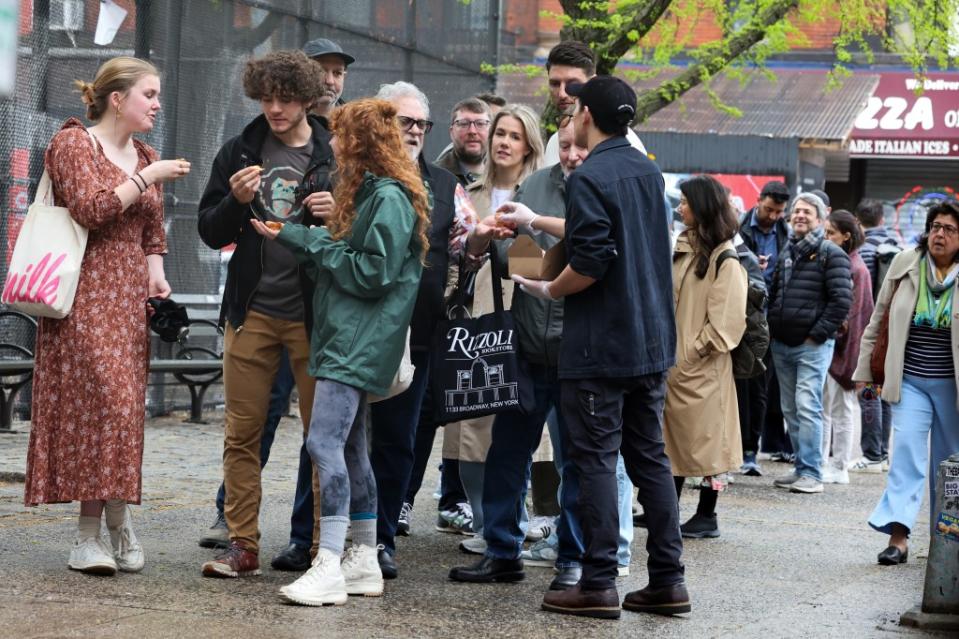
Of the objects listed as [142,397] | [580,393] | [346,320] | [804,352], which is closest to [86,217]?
[142,397]

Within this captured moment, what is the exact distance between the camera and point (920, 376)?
7.45 m

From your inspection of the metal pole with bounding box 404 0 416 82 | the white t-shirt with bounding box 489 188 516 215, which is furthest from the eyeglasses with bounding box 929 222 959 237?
the metal pole with bounding box 404 0 416 82

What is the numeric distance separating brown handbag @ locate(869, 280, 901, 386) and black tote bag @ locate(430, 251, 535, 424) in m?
2.34

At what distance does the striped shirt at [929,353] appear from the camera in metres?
7.40

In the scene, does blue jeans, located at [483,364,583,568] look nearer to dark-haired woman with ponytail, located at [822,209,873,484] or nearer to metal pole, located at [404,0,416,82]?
dark-haired woman with ponytail, located at [822,209,873,484]

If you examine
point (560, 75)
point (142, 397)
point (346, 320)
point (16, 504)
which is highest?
point (560, 75)

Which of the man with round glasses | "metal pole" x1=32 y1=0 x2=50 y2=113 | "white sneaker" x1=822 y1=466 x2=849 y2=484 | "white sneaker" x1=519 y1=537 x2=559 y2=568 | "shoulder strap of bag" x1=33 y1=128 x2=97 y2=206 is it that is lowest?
"white sneaker" x1=822 y1=466 x2=849 y2=484

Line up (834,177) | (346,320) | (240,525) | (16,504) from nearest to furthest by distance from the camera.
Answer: (346,320)
(240,525)
(16,504)
(834,177)

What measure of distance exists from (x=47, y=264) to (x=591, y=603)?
2484 mm

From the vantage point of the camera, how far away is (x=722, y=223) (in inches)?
318

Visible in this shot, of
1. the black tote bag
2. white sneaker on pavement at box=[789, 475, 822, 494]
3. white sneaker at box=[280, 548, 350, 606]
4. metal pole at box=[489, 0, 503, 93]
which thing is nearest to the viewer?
white sneaker at box=[280, 548, 350, 606]

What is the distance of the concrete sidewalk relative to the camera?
5.24 metres

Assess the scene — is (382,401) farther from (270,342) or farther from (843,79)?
(843,79)

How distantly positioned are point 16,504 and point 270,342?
2485mm
